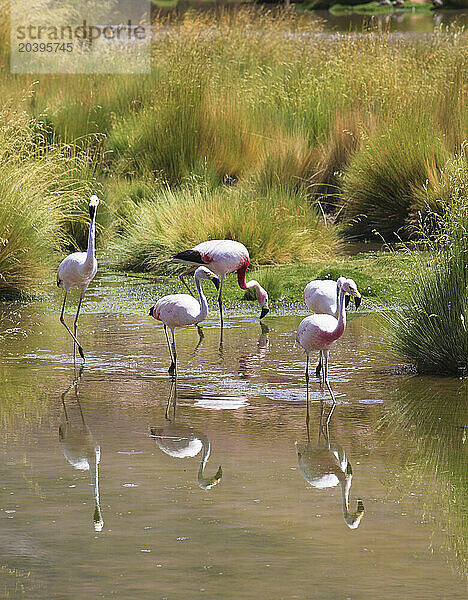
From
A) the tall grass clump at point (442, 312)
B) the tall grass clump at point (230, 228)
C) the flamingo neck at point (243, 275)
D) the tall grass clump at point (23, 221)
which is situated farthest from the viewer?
the tall grass clump at point (230, 228)

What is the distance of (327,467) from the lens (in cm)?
518

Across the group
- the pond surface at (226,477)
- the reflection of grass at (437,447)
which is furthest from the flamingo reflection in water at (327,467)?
the reflection of grass at (437,447)

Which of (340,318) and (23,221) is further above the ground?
(340,318)

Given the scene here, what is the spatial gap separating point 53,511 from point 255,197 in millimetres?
8435

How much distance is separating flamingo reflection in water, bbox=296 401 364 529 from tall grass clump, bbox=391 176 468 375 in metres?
1.50

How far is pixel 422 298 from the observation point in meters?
7.27

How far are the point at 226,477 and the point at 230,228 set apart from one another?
688 centimetres

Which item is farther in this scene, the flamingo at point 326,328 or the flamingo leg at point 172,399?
the flamingo at point 326,328

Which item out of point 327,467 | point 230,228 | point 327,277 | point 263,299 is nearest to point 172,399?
point 327,467

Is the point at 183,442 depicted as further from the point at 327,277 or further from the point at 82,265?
the point at 327,277

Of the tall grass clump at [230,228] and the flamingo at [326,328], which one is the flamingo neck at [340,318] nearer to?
the flamingo at [326,328]

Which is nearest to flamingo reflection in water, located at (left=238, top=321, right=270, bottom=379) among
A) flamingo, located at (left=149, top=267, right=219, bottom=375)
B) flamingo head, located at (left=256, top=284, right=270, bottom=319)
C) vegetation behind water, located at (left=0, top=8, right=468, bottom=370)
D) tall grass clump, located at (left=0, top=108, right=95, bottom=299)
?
flamingo, located at (left=149, top=267, right=219, bottom=375)

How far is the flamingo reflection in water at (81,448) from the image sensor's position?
16.7 ft

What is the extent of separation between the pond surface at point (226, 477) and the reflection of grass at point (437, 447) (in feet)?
0.04
